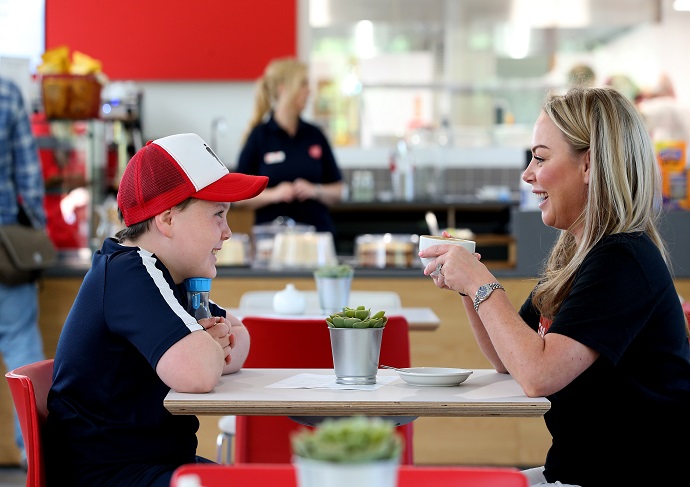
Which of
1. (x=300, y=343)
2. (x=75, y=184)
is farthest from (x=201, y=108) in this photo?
(x=300, y=343)

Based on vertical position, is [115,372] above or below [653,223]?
below

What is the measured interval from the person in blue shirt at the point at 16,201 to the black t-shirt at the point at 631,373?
9.29ft

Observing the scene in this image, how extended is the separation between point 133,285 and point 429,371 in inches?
23.3

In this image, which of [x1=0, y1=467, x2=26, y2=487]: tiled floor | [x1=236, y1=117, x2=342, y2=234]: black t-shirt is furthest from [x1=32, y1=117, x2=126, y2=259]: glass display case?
[x1=0, y1=467, x2=26, y2=487]: tiled floor

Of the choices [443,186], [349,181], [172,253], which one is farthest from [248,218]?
[172,253]

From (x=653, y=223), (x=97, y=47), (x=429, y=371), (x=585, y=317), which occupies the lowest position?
(x=429, y=371)

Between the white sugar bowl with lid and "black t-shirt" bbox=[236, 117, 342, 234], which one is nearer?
the white sugar bowl with lid

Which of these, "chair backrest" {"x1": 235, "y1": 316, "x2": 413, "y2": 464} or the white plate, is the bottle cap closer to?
the white plate

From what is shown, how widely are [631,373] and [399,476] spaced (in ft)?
2.73

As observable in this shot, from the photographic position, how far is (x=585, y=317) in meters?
1.72

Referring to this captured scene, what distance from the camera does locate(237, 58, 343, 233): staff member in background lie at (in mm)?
5109

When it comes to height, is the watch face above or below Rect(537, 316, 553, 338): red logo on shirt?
above

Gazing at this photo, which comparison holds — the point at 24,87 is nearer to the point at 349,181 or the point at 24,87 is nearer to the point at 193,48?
the point at 193,48

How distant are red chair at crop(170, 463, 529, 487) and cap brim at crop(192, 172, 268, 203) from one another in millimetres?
827
